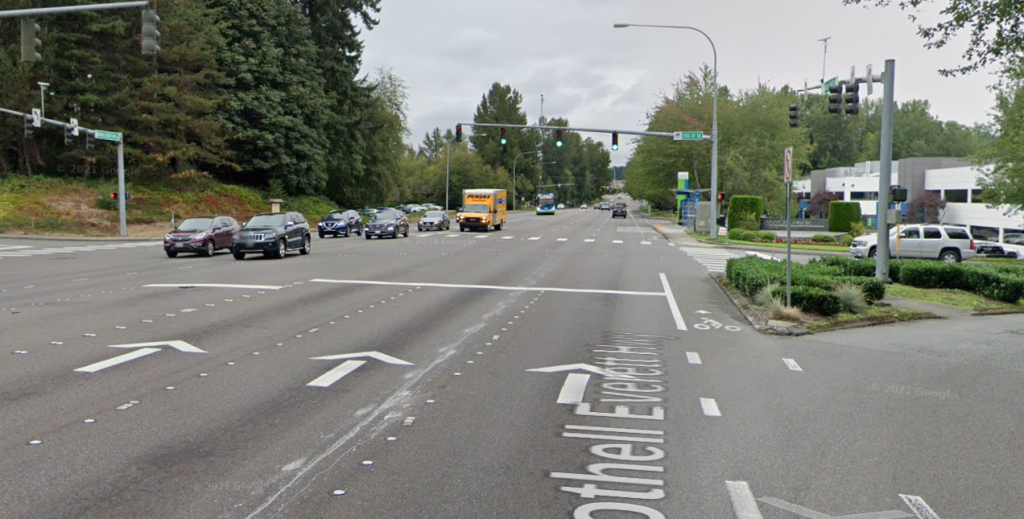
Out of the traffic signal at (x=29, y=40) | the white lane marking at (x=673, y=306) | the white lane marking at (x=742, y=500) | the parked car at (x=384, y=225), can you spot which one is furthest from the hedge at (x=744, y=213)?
the white lane marking at (x=742, y=500)

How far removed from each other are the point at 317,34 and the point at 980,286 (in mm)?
55418

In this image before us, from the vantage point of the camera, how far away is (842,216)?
61.6m

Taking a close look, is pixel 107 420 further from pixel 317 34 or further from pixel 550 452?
pixel 317 34

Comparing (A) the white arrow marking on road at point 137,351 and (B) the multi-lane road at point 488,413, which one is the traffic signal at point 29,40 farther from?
(A) the white arrow marking on road at point 137,351

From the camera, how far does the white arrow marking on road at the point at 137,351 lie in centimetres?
893

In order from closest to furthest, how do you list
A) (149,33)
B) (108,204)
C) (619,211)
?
(149,33), (108,204), (619,211)

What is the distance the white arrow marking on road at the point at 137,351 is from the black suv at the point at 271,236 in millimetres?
Result: 15815

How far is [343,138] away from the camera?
209 ft

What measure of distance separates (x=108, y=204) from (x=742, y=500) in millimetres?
49201

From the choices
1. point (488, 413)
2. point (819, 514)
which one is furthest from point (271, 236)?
point (819, 514)

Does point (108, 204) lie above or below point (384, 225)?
above

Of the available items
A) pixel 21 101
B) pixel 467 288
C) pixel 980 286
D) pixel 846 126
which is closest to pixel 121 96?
pixel 21 101

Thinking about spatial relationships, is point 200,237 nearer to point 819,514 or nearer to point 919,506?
point 819,514

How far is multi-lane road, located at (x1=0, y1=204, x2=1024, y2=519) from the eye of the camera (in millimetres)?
5156
